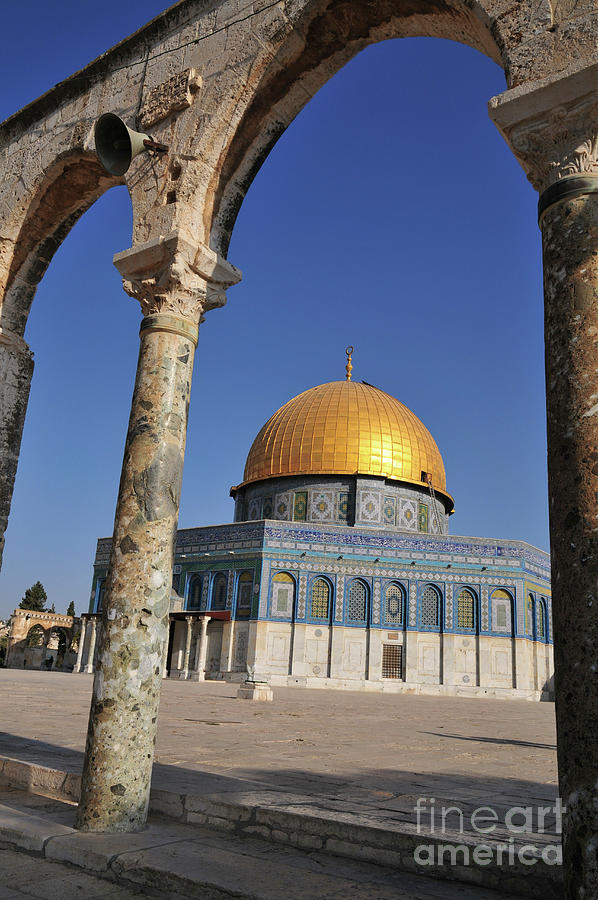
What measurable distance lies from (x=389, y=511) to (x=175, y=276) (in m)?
26.5

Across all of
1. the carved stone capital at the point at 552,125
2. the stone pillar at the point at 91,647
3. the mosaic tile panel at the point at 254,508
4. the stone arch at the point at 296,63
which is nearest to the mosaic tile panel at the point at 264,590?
the mosaic tile panel at the point at 254,508

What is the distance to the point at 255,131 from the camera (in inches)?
Answer: 176

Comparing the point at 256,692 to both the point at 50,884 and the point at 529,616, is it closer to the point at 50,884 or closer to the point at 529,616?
the point at 50,884

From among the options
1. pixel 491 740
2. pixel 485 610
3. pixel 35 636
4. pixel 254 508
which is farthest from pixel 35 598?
pixel 491 740

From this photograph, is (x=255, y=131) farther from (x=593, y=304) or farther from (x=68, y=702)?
(x=68, y=702)

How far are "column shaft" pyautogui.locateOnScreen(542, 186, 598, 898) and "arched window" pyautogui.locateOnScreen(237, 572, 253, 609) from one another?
2485 centimetres

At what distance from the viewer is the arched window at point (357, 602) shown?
87.2 feet

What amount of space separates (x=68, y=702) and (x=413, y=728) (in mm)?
4991

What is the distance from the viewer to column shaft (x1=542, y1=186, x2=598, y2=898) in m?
2.04

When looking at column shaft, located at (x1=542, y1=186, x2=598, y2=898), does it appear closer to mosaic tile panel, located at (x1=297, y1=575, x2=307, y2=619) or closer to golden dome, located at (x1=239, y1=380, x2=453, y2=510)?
mosaic tile panel, located at (x1=297, y1=575, x2=307, y2=619)

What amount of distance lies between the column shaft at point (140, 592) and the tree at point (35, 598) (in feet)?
138

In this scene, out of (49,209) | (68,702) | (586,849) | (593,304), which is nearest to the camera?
(586,849)

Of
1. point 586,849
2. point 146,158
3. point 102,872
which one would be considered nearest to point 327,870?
point 102,872

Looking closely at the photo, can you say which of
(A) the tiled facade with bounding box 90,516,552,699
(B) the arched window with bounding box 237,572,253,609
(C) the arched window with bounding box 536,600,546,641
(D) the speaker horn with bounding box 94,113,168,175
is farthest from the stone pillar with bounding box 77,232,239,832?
(C) the arched window with bounding box 536,600,546,641
